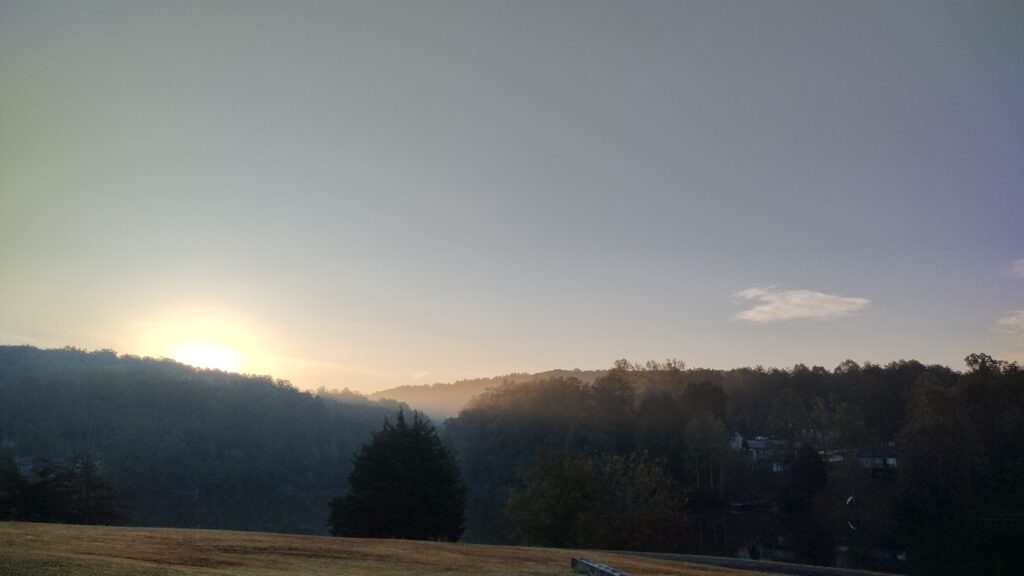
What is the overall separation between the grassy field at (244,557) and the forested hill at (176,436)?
90.6 m

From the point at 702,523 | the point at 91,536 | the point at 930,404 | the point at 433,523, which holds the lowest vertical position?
the point at 702,523

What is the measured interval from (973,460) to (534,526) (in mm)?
60721

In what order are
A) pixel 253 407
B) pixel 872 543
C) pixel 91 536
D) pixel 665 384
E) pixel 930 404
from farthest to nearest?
pixel 253 407
pixel 665 384
pixel 930 404
pixel 872 543
pixel 91 536

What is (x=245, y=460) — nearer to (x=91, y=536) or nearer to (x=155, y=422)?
(x=155, y=422)

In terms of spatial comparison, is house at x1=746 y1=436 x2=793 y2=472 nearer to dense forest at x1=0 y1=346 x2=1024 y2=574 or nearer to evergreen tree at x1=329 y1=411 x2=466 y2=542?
dense forest at x1=0 y1=346 x2=1024 y2=574

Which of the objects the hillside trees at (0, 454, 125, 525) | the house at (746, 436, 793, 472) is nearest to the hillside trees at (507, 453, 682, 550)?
the hillside trees at (0, 454, 125, 525)

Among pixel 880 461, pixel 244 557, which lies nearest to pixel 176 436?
pixel 880 461

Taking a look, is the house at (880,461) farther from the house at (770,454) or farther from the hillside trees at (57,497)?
the hillside trees at (57,497)

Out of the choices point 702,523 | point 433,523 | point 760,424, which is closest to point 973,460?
point 702,523

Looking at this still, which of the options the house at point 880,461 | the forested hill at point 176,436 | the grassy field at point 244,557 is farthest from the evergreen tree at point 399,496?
the house at point 880,461

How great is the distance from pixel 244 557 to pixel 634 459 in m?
58.6

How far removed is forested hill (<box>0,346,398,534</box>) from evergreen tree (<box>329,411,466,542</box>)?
2784 inches

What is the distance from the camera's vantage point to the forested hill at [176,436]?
140625 millimetres

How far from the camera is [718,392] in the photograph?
128125mm
